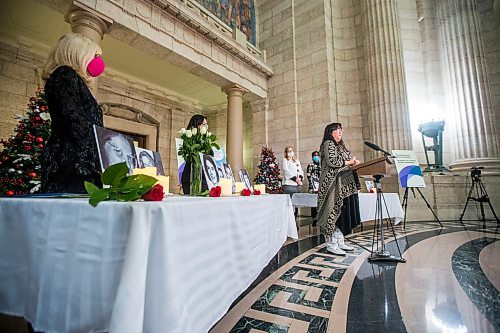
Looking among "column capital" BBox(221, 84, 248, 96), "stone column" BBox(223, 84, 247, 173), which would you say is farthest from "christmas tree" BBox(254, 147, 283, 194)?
"column capital" BBox(221, 84, 248, 96)

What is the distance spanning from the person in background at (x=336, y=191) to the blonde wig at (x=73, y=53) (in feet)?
7.80

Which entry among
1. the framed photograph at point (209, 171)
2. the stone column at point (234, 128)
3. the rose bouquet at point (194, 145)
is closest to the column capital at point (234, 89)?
the stone column at point (234, 128)

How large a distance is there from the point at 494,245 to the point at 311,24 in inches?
286

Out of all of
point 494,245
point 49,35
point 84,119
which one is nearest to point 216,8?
point 49,35

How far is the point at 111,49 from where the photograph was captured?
20.4 ft

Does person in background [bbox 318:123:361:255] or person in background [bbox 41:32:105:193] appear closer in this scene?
person in background [bbox 41:32:105:193]

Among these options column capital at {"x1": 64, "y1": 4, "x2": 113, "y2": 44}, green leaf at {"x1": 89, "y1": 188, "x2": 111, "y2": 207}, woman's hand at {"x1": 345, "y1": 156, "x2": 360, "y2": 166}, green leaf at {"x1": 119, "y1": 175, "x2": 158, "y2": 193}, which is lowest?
green leaf at {"x1": 89, "y1": 188, "x2": 111, "y2": 207}

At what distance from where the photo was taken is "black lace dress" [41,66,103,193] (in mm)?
1094

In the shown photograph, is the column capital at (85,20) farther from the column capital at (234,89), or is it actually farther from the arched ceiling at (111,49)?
the column capital at (234,89)

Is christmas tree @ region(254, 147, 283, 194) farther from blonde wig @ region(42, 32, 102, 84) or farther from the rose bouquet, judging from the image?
blonde wig @ region(42, 32, 102, 84)

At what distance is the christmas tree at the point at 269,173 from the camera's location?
7.03m

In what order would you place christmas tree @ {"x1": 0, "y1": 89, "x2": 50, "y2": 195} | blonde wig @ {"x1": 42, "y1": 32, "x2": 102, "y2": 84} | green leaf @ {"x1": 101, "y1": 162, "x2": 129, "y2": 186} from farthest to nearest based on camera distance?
christmas tree @ {"x1": 0, "y1": 89, "x2": 50, "y2": 195} → blonde wig @ {"x1": 42, "y1": 32, "x2": 102, "y2": 84} → green leaf @ {"x1": 101, "y1": 162, "x2": 129, "y2": 186}

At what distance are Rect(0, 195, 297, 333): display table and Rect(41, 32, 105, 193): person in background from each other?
0.34 m

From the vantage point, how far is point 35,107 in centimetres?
335
